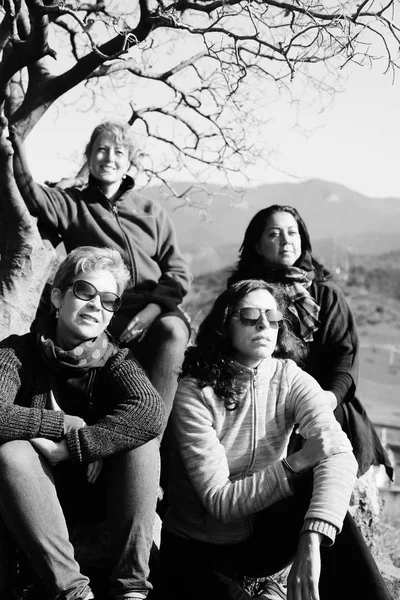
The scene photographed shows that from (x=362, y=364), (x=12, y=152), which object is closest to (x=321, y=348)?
(x=12, y=152)

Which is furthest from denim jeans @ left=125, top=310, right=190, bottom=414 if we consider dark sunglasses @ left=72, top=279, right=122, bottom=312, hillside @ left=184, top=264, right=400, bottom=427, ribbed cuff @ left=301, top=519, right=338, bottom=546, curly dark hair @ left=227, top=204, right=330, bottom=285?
hillside @ left=184, top=264, right=400, bottom=427

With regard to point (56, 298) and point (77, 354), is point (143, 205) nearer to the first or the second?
point (56, 298)

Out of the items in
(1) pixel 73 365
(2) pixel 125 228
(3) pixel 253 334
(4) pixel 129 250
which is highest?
(2) pixel 125 228

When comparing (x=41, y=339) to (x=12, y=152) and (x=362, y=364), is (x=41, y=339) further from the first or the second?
(x=362, y=364)

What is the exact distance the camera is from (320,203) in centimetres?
6556

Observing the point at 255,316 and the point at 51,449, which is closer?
the point at 51,449

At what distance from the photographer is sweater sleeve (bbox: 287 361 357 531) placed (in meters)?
2.42

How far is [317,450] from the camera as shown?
2576mm

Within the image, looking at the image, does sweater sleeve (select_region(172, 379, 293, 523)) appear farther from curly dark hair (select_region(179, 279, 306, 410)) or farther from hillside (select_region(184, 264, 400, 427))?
hillside (select_region(184, 264, 400, 427))

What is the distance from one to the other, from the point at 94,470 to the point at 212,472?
1.32 feet

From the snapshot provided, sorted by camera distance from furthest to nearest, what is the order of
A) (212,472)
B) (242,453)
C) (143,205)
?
(143,205), (242,453), (212,472)

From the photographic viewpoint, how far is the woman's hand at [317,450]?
257 cm

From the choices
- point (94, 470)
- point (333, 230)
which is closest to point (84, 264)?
point (94, 470)

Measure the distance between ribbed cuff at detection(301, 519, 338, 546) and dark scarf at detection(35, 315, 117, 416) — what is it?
884 mm
